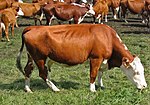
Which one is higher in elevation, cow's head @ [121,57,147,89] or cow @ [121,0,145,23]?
cow's head @ [121,57,147,89]

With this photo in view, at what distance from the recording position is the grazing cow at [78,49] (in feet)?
27.2

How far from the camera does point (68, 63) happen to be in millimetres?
8445

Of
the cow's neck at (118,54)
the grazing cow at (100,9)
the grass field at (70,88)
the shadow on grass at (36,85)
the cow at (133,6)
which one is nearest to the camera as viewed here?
the grass field at (70,88)

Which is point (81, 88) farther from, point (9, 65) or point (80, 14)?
point (80, 14)

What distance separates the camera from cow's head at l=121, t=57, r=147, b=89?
8.24 meters

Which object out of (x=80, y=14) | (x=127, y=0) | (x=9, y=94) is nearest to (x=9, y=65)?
(x=9, y=94)

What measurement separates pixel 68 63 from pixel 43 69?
1.68ft

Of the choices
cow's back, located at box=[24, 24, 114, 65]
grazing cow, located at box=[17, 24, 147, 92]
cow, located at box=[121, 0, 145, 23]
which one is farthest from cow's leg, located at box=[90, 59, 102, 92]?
cow, located at box=[121, 0, 145, 23]

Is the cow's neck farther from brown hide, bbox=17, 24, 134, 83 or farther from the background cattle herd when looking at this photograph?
the background cattle herd

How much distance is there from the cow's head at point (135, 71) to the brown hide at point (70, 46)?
3.9 inches

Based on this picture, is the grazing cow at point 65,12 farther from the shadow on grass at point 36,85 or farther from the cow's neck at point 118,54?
the cow's neck at point 118,54

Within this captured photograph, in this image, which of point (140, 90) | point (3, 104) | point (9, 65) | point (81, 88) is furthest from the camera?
point (9, 65)

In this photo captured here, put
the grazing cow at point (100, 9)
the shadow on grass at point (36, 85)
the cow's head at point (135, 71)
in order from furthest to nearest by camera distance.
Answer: the grazing cow at point (100, 9)
the shadow on grass at point (36, 85)
the cow's head at point (135, 71)

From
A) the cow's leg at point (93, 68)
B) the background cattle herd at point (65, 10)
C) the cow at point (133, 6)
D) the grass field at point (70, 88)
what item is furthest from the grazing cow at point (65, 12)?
the cow's leg at point (93, 68)
